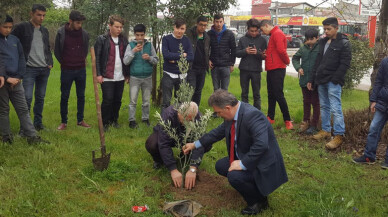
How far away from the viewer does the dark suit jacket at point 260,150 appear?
12.1 feet

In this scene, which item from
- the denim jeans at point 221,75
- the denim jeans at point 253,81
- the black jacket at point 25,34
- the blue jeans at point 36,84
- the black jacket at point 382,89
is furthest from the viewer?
the denim jeans at point 221,75

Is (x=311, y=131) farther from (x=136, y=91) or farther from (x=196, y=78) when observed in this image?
(x=136, y=91)

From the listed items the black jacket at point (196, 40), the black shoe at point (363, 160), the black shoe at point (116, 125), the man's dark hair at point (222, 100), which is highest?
the black jacket at point (196, 40)

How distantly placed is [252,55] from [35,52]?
158 inches

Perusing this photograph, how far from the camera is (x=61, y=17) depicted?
70.8 feet

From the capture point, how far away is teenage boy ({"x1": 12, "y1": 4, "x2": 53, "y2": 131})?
6020mm

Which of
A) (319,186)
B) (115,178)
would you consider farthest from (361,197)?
(115,178)

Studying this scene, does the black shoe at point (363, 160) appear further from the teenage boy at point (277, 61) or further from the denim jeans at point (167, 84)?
the denim jeans at point (167, 84)

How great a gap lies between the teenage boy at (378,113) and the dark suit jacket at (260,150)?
7.42 ft

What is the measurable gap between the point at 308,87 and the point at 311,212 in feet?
11.4

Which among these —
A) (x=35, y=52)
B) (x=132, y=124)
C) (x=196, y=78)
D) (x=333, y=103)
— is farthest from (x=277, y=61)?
(x=35, y=52)

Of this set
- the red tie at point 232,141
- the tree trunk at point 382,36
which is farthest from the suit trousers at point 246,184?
the tree trunk at point 382,36

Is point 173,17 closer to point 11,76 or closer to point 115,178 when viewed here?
point 11,76

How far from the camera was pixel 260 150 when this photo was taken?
3.65 m
